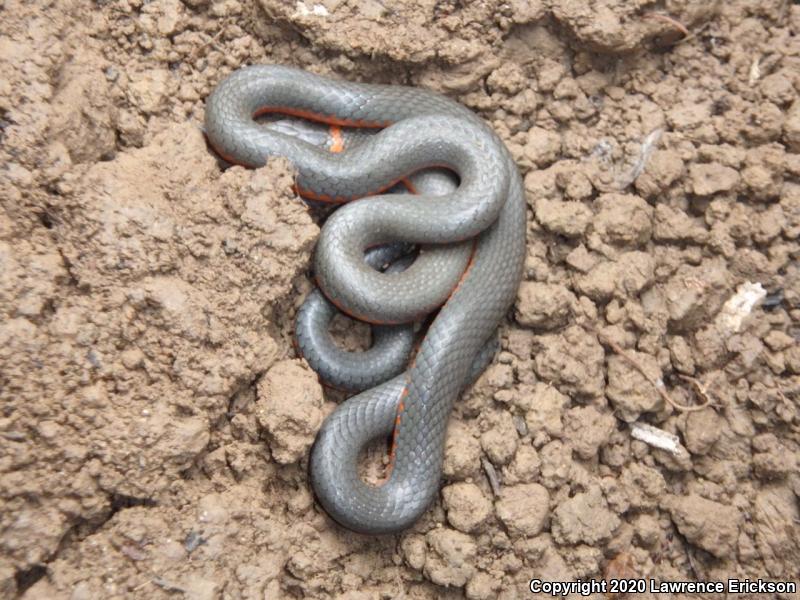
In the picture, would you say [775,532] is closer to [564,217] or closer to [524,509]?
[524,509]

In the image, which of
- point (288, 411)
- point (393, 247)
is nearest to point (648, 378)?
point (393, 247)

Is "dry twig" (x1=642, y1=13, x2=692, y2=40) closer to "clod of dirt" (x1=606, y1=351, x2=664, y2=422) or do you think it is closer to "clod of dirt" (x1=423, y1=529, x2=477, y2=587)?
"clod of dirt" (x1=606, y1=351, x2=664, y2=422)

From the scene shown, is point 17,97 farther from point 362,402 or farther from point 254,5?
point 362,402

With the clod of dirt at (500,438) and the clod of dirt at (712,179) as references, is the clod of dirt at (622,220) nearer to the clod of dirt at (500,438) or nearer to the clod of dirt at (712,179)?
the clod of dirt at (712,179)

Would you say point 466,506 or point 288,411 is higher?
point 288,411

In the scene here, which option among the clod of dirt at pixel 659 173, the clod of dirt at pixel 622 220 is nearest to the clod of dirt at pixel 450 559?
the clod of dirt at pixel 622 220

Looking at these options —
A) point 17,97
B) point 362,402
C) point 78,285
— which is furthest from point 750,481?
point 17,97

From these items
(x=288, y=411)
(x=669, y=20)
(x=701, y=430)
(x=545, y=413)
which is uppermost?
(x=669, y=20)
